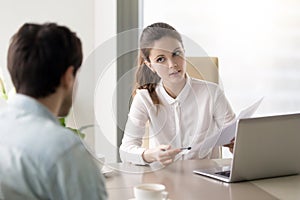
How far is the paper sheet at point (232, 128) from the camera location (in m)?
1.89

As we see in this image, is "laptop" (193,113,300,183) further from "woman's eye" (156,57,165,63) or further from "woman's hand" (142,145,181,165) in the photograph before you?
"woman's eye" (156,57,165,63)

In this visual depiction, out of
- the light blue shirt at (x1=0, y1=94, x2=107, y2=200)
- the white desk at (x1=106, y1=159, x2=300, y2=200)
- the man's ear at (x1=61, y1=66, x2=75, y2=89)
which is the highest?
the man's ear at (x1=61, y1=66, x2=75, y2=89)

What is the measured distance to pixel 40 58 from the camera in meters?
1.04

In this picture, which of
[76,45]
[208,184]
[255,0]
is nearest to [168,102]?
[208,184]

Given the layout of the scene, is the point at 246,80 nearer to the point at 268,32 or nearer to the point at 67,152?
the point at 268,32

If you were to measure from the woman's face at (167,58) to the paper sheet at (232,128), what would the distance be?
36 cm

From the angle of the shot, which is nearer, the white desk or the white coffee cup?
the white coffee cup

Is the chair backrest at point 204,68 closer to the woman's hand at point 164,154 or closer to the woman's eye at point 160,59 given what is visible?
the woman's eye at point 160,59

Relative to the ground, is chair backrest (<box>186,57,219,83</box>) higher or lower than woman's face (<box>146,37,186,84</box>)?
lower

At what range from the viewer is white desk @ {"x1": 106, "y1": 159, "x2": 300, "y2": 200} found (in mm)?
1564

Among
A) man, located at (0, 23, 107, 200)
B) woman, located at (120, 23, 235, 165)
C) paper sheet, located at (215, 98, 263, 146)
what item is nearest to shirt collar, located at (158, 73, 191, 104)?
woman, located at (120, 23, 235, 165)

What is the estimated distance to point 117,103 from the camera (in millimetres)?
2258

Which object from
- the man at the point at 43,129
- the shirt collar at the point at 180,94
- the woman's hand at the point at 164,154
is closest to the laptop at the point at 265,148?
the woman's hand at the point at 164,154

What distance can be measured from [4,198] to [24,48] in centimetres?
30
